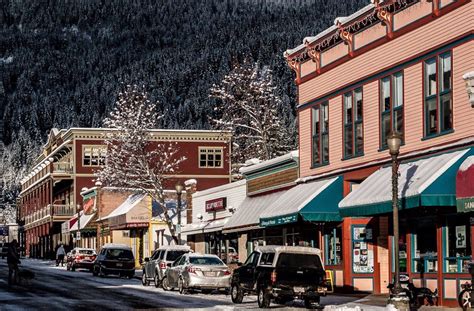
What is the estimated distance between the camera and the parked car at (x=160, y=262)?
41675 mm

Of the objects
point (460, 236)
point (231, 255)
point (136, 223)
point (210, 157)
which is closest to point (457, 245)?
point (460, 236)

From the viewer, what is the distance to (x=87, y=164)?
101 meters

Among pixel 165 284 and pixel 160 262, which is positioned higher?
pixel 160 262

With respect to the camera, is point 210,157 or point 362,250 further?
point 210,157

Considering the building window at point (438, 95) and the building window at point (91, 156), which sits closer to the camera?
the building window at point (438, 95)

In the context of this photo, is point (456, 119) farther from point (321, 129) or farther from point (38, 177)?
point (38, 177)

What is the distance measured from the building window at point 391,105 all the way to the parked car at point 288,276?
5.02 metres

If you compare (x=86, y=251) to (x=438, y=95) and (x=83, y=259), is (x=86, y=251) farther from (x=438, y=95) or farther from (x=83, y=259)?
(x=438, y=95)

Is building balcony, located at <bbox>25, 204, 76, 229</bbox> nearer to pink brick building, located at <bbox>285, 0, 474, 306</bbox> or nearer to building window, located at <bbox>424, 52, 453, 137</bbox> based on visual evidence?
pink brick building, located at <bbox>285, 0, 474, 306</bbox>

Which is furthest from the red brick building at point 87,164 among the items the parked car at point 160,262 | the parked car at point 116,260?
the parked car at point 160,262

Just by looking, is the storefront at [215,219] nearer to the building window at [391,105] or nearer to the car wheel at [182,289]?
the car wheel at [182,289]

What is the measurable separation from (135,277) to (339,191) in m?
21.5

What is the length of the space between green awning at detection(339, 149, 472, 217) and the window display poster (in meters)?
1.44

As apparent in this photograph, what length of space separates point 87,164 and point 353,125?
68.3 meters
